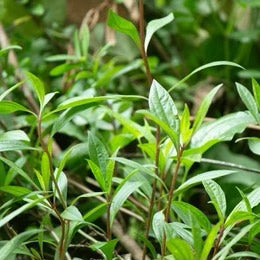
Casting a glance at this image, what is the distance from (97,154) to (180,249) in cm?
16

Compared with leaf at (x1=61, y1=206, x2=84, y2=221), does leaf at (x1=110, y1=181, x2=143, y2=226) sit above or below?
below

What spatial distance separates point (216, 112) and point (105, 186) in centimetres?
67

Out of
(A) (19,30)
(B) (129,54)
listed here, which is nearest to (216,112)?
(B) (129,54)

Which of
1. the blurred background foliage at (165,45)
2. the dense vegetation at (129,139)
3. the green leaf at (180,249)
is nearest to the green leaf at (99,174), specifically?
→ the dense vegetation at (129,139)

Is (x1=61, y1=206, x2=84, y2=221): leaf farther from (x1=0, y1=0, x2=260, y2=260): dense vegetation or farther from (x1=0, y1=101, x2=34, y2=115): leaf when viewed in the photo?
(x1=0, y1=101, x2=34, y2=115): leaf

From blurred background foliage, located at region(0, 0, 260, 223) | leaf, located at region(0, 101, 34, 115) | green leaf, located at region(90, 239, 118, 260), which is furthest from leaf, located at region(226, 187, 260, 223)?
blurred background foliage, located at region(0, 0, 260, 223)

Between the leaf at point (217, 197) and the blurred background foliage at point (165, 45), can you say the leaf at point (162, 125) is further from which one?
the blurred background foliage at point (165, 45)

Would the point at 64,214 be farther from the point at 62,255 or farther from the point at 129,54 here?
the point at 129,54

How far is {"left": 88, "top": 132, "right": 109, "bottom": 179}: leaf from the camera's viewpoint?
503mm

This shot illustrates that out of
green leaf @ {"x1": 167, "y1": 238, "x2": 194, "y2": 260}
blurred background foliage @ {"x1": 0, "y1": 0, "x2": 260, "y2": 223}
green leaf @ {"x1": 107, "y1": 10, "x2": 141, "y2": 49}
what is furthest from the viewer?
blurred background foliage @ {"x1": 0, "y1": 0, "x2": 260, "y2": 223}

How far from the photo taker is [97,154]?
0.51 meters

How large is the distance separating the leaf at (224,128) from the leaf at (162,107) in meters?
0.11

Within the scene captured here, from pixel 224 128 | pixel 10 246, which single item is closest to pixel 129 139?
pixel 224 128

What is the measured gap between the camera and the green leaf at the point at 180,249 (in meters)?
0.39
